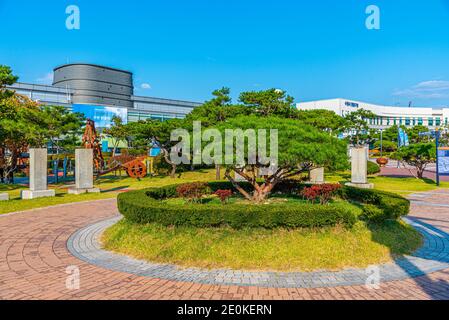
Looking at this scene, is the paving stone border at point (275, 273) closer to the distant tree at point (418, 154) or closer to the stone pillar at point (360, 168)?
the stone pillar at point (360, 168)

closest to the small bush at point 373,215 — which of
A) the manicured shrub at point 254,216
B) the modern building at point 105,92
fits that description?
the manicured shrub at point 254,216

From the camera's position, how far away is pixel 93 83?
6412 centimetres

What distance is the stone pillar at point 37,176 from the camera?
1353 cm

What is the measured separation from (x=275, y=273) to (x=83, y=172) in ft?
40.3

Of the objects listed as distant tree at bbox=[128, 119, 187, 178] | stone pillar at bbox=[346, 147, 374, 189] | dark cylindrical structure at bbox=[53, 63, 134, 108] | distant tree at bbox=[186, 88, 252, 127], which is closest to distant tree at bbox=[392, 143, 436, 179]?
stone pillar at bbox=[346, 147, 374, 189]

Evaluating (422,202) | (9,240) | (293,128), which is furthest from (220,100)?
(9,240)

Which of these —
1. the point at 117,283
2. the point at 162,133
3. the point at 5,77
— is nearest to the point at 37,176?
the point at 5,77

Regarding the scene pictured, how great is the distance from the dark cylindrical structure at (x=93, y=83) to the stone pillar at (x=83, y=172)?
171 feet

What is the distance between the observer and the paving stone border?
507 centimetres
